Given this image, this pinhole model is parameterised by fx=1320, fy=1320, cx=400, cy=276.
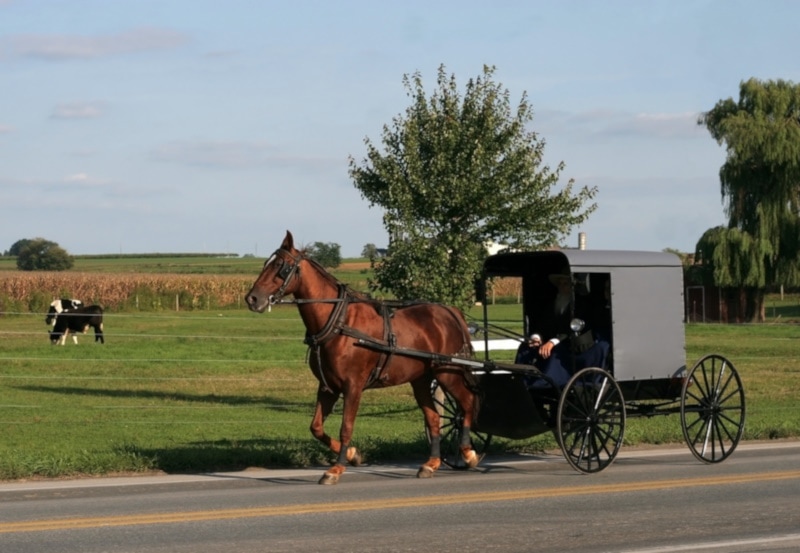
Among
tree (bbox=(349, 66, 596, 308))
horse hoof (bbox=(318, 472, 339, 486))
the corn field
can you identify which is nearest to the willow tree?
the corn field

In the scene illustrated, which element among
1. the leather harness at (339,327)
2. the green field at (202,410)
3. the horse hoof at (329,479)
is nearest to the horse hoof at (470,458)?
the leather harness at (339,327)

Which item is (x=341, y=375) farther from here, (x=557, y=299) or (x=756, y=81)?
(x=756, y=81)

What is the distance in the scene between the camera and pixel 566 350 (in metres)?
14.7

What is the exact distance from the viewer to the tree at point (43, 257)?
372 ft

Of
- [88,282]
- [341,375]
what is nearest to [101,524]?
[341,375]

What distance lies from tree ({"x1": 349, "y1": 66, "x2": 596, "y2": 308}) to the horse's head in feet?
27.1

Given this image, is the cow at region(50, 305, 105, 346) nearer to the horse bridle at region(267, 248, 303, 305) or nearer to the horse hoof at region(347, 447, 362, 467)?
the horse hoof at region(347, 447, 362, 467)

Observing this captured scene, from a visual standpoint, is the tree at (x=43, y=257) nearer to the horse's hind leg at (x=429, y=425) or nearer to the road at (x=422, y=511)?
the horse's hind leg at (x=429, y=425)

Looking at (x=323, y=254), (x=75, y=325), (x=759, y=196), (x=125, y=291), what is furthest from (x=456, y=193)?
(x=125, y=291)

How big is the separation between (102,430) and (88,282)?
5426 centimetres

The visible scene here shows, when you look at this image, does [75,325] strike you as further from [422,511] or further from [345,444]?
[422,511]

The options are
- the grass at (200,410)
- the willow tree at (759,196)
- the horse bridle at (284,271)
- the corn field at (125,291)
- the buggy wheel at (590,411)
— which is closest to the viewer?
the horse bridle at (284,271)

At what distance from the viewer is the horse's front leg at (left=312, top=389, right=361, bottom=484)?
12961mm

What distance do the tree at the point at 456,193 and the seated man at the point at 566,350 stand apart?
6834 mm
